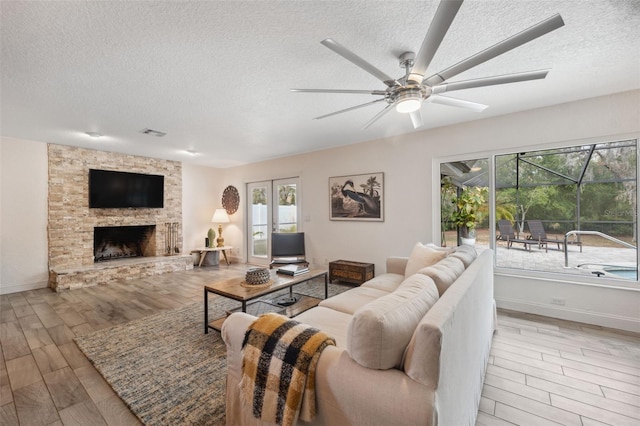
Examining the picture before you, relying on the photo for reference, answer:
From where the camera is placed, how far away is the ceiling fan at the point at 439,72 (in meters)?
1.24

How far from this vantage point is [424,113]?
3.33m

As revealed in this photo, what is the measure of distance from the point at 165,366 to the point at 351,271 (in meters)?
2.84

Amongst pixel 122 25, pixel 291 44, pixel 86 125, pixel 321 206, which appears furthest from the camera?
pixel 321 206

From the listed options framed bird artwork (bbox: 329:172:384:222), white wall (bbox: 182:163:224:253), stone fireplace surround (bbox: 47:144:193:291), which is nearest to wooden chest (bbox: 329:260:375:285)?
framed bird artwork (bbox: 329:172:384:222)

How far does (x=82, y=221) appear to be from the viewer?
191 inches

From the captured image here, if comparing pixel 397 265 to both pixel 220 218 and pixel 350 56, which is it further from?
pixel 220 218

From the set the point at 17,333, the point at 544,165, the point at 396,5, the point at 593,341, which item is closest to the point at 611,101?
the point at 544,165

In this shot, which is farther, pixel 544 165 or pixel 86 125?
pixel 86 125

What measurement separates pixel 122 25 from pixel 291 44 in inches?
44.0

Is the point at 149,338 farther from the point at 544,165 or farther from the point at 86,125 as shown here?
the point at 544,165

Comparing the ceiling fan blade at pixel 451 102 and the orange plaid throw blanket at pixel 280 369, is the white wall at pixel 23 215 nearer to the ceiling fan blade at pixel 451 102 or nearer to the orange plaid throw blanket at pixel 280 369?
the orange plaid throw blanket at pixel 280 369

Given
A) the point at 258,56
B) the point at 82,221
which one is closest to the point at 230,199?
the point at 82,221

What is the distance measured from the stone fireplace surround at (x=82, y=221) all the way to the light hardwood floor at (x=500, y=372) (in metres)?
1.12

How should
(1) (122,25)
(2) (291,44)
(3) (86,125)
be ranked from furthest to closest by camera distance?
(3) (86,125) < (2) (291,44) < (1) (122,25)
